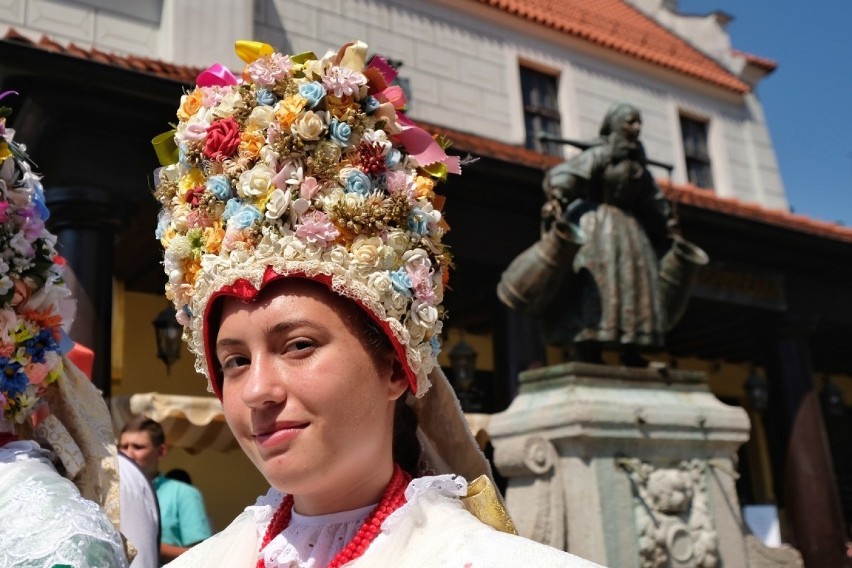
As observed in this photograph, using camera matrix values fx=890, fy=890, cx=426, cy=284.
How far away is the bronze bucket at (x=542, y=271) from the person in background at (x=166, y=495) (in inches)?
77.2

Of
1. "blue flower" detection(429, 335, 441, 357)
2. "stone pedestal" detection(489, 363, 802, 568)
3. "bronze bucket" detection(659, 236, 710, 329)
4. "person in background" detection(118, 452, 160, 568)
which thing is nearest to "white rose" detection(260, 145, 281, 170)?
"blue flower" detection(429, 335, 441, 357)

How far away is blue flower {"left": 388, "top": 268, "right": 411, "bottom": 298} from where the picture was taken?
167 centimetres

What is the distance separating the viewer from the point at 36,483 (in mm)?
2020

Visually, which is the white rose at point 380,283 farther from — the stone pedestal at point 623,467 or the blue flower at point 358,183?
the stone pedestal at point 623,467

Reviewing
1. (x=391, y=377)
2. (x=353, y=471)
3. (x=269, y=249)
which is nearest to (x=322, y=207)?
(x=269, y=249)

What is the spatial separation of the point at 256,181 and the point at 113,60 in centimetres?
559

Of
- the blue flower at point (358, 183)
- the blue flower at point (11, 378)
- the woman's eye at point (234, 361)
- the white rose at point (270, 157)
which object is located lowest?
the woman's eye at point (234, 361)

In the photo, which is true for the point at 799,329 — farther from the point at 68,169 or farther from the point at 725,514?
the point at 68,169

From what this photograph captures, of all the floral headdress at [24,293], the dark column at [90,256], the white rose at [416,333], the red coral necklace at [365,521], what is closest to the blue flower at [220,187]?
the white rose at [416,333]

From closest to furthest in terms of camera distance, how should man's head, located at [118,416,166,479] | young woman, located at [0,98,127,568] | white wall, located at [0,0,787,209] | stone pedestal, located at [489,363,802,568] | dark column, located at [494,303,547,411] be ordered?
young woman, located at [0,98,127,568]
stone pedestal, located at [489,363,802,568]
man's head, located at [118,416,166,479]
dark column, located at [494,303,547,411]
white wall, located at [0,0,787,209]

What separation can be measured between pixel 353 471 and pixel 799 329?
1013cm

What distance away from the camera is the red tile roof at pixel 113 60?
20.1 ft

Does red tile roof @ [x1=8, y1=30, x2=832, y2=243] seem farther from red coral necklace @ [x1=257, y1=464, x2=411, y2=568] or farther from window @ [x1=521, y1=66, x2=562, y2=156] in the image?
red coral necklace @ [x1=257, y1=464, x2=411, y2=568]

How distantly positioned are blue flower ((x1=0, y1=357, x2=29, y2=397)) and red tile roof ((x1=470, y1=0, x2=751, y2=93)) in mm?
9731
